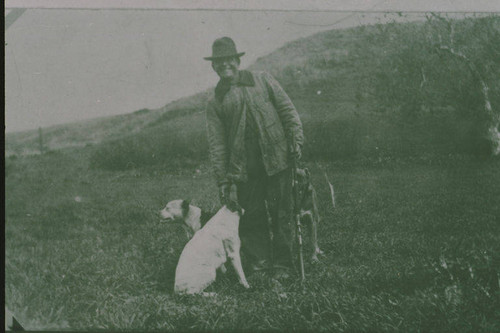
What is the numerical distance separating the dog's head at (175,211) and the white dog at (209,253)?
31 mm

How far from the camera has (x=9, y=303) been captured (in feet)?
12.8

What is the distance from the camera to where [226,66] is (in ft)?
13.1

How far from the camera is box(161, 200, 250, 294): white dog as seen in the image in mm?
3684

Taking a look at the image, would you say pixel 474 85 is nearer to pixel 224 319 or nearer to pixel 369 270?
→ pixel 369 270

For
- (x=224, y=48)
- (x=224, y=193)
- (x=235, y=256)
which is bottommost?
(x=235, y=256)

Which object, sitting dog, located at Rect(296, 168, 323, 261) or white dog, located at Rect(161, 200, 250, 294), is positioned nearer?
white dog, located at Rect(161, 200, 250, 294)

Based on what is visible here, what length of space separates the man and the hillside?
19cm

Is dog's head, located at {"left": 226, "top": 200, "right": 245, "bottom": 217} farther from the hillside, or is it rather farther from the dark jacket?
the hillside

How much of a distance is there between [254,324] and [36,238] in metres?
2.17

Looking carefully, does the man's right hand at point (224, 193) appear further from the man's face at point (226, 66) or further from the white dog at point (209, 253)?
the man's face at point (226, 66)

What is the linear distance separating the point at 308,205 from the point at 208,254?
3.28ft

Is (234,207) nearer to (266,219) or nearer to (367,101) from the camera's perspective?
(266,219)

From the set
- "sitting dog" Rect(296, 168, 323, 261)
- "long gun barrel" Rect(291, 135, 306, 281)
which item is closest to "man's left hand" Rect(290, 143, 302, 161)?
"long gun barrel" Rect(291, 135, 306, 281)

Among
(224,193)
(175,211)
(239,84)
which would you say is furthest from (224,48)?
(175,211)
